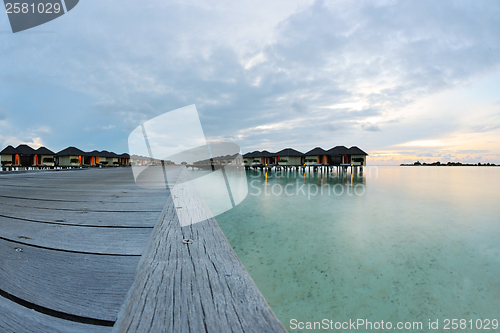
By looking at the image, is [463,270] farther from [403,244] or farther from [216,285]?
[216,285]

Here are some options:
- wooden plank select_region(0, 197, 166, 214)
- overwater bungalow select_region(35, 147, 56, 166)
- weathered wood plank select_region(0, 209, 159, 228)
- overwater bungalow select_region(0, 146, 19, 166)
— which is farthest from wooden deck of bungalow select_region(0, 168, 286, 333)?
overwater bungalow select_region(0, 146, 19, 166)

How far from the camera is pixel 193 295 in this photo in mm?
583

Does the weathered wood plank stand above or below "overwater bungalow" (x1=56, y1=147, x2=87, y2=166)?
below

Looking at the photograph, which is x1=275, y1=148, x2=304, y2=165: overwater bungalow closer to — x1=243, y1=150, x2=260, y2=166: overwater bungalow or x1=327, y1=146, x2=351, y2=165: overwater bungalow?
x1=243, y1=150, x2=260, y2=166: overwater bungalow

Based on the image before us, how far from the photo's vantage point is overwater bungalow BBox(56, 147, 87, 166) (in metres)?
27.5

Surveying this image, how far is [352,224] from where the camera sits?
17.7 ft

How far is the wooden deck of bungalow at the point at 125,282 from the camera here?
50 centimetres

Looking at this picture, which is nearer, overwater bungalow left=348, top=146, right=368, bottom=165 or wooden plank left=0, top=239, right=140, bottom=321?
wooden plank left=0, top=239, right=140, bottom=321

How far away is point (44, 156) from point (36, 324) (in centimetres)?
3763

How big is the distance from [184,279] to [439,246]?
216 inches

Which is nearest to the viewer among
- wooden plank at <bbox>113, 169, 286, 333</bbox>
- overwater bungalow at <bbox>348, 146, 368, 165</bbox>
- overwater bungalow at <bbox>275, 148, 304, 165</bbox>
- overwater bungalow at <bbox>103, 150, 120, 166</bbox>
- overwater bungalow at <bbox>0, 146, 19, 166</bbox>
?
wooden plank at <bbox>113, 169, 286, 333</bbox>

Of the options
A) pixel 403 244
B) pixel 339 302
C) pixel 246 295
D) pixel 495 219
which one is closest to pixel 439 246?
pixel 403 244

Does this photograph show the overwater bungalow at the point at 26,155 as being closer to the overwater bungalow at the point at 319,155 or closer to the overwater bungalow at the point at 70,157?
the overwater bungalow at the point at 70,157

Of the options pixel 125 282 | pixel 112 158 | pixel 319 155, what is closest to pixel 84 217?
pixel 125 282
